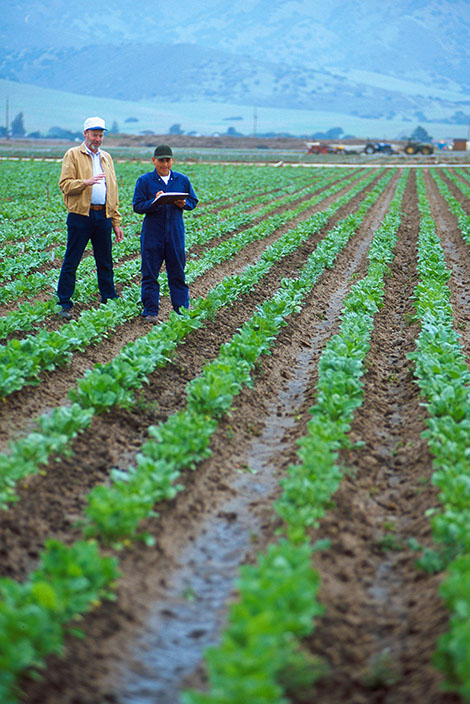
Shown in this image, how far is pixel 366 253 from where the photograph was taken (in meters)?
15.7

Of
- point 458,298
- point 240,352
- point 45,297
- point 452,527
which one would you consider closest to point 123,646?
point 452,527

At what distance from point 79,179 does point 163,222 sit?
1071 mm

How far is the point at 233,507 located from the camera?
5.38 meters

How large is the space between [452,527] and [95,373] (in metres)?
3.38

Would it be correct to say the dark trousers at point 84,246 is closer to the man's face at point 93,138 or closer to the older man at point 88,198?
the older man at point 88,198

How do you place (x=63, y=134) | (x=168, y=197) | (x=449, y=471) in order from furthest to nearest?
(x=63, y=134) → (x=168, y=197) → (x=449, y=471)

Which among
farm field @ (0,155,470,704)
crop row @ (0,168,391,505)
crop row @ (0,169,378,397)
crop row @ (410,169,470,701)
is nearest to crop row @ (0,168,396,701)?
farm field @ (0,155,470,704)

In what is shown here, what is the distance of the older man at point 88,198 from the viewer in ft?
28.8

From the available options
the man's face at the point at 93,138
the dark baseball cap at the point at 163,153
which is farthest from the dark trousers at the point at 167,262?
the man's face at the point at 93,138

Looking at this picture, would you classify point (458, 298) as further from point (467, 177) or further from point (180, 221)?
point (467, 177)

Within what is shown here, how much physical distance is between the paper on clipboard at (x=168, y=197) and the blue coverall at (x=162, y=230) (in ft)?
0.47

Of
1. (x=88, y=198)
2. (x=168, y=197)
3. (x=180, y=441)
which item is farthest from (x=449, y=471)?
(x=88, y=198)

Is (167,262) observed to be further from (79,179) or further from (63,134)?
(63,134)

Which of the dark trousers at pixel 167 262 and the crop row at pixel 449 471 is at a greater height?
the dark trousers at pixel 167 262
